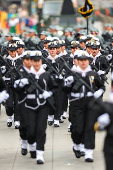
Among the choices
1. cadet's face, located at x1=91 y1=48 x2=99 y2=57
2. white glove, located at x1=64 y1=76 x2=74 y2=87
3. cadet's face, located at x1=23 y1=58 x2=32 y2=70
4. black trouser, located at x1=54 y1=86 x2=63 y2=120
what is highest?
cadet's face, located at x1=23 y1=58 x2=32 y2=70

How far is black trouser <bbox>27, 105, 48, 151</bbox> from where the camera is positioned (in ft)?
37.0

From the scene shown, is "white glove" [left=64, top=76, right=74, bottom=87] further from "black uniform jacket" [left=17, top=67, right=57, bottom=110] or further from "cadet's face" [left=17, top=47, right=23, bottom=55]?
"cadet's face" [left=17, top=47, right=23, bottom=55]

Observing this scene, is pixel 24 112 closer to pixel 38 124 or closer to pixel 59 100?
pixel 38 124

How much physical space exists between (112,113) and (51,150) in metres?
4.07

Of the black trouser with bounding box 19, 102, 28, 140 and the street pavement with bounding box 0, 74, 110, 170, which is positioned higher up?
the black trouser with bounding box 19, 102, 28, 140

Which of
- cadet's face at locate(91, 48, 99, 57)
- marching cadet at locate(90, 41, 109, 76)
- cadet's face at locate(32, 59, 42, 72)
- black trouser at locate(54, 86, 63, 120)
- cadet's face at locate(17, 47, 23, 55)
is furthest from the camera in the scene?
black trouser at locate(54, 86, 63, 120)

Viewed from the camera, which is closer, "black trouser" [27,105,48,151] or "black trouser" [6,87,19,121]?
"black trouser" [27,105,48,151]

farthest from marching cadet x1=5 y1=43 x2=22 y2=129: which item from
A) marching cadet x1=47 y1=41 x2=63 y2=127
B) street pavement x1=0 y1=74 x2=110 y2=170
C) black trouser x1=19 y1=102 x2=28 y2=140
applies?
black trouser x1=19 y1=102 x2=28 y2=140

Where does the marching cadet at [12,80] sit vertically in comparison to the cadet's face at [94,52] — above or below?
below

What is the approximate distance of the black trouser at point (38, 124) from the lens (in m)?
11.3

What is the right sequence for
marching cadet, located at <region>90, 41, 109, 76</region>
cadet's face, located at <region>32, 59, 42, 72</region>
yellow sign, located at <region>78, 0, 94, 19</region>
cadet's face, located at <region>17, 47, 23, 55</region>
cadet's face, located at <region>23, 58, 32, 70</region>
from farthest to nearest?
yellow sign, located at <region>78, 0, 94, 19</region>
cadet's face, located at <region>17, 47, 23, 55</region>
marching cadet, located at <region>90, 41, 109, 76</region>
cadet's face, located at <region>23, 58, 32, 70</region>
cadet's face, located at <region>32, 59, 42, 72</region>

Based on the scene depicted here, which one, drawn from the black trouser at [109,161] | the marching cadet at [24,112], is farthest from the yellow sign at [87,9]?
the black trouser at [109,161]

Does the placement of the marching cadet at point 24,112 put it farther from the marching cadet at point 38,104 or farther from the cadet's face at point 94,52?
the cadet's face at point 94,52

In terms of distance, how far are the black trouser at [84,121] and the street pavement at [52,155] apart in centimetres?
40
